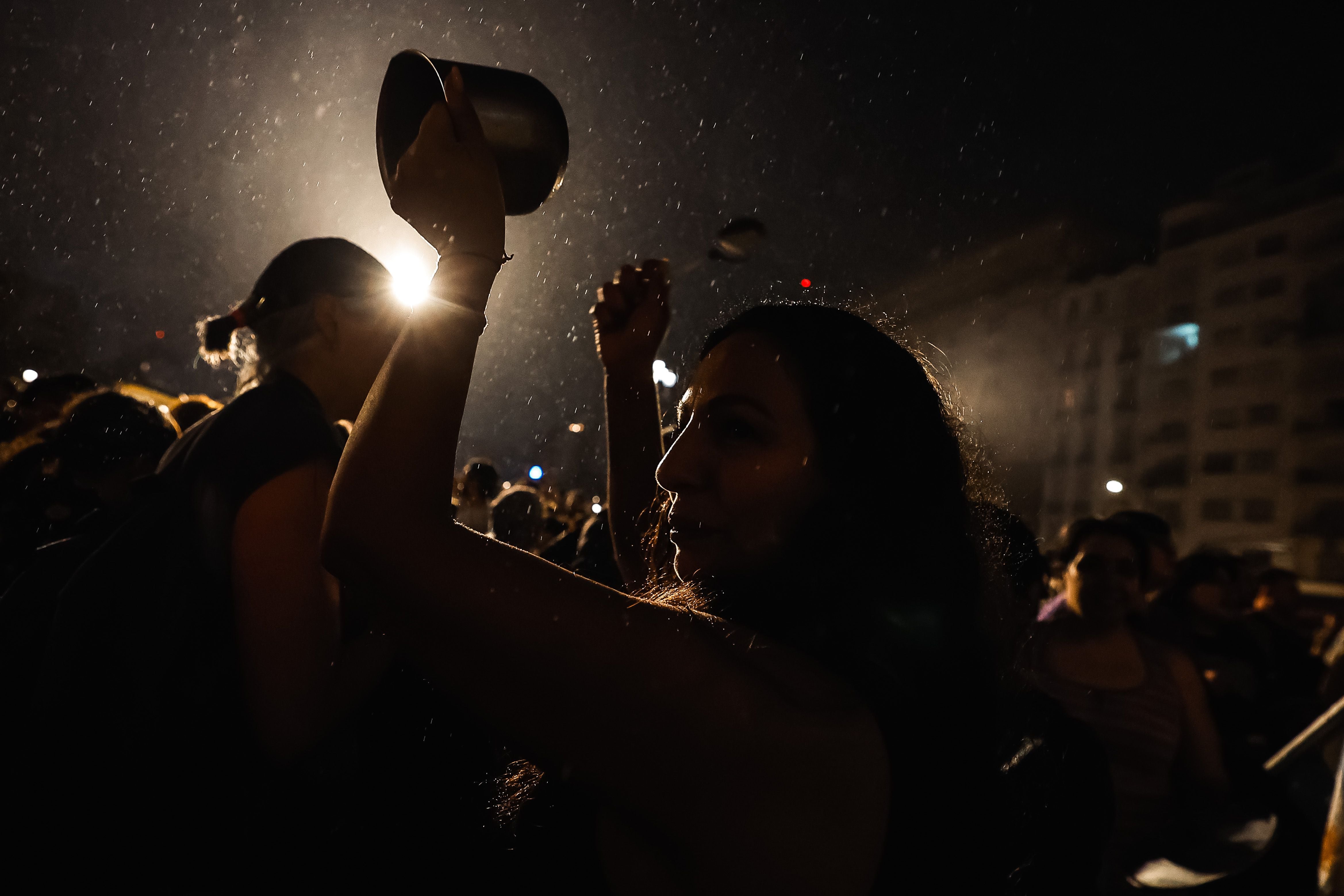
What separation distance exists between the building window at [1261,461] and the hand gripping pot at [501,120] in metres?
66.6

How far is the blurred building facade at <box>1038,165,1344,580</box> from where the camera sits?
49.8 metres

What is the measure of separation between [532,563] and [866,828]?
0.58m

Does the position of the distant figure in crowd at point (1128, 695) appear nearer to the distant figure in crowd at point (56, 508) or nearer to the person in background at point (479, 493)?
the distant figure in crowd at point (56, 508)

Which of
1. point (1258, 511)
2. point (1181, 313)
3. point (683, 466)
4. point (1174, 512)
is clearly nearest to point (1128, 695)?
point (683, 466)

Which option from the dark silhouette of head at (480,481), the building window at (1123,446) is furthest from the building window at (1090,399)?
the dark silhouette of head at (480,481)

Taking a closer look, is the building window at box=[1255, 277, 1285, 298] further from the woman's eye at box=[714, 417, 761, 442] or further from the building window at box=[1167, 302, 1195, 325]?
the woman's eye at box=[714, 417, 761, 442]

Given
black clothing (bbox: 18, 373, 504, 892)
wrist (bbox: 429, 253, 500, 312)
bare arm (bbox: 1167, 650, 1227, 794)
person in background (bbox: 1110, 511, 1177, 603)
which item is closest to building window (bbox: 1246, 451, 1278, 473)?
person in background (bbox: 1110, 511, 1177, 603)

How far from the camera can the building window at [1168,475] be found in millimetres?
58344

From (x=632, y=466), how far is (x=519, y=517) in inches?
140

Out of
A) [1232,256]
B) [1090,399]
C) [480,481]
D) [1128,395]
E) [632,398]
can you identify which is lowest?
[480,481]

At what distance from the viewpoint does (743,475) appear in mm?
1227

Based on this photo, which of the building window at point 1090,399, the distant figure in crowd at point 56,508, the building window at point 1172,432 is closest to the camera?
the distant figure in crowd at point 56,508

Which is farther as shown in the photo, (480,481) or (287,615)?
(480,481)

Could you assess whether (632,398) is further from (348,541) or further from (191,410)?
(191,410)
